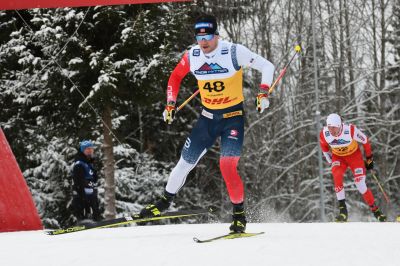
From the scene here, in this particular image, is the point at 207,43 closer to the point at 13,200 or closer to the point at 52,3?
the point at 13,200

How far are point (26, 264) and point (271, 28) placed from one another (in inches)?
781

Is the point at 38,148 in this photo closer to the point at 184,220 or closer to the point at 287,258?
the point at 184,220

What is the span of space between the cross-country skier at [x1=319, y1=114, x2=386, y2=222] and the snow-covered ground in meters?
3.37

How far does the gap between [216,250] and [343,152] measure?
5541mm

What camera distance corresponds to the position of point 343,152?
10.4m

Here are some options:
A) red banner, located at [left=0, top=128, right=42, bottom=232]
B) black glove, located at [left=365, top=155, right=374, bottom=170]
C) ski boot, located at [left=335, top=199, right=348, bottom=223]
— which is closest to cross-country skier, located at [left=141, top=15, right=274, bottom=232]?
red banner, located at [left=0, top=128, right=42, bottom=232]

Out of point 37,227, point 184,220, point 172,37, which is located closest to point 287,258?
point 37,227

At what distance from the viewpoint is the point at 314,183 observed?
23.0 metres

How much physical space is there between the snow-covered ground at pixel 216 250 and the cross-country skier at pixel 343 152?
3.37 metres

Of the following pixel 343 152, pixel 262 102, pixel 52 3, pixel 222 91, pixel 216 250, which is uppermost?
pixel 52 3

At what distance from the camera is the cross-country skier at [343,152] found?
10180 mm

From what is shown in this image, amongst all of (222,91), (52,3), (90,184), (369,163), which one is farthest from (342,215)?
(52,3)

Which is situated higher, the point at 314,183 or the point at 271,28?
the point at 271,28

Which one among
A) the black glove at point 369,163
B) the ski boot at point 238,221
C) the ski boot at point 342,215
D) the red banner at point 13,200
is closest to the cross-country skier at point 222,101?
the ski boot at point 238,221
